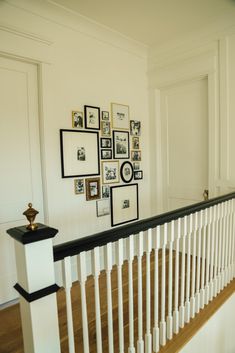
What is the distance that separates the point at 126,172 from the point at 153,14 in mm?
1787

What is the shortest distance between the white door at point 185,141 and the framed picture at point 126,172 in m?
0.54

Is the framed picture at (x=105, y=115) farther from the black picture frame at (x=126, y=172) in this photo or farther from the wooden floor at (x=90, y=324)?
the wooden floor at (x=90, y=324)

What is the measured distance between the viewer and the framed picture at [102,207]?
2.91 metres

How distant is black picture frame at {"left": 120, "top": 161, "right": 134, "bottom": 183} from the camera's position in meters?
3.19

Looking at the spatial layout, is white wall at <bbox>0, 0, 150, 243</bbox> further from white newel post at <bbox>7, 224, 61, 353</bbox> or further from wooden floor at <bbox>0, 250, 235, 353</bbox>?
white newel post at <bbox>7, 224, 61, 353</bbox>

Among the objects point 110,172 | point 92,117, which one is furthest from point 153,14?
point 110,172

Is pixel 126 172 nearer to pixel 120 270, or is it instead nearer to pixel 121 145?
pixel 121 145

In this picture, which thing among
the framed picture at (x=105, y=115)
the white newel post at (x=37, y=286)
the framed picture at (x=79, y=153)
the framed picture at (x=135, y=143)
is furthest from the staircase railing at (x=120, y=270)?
the framed picture at (x=105, y=115)

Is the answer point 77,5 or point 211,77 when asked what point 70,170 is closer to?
point 77,5

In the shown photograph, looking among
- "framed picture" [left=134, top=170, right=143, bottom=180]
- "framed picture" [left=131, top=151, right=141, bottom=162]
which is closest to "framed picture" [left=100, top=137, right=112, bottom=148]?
"framed picture" [left=131, top=151, right=141, bottom=162]

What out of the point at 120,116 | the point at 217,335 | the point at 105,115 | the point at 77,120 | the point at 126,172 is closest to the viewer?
the point at 217,335

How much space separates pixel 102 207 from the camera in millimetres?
2955

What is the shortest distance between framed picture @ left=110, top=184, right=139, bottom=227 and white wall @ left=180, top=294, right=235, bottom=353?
4.82ft

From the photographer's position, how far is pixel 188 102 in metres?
3.20
